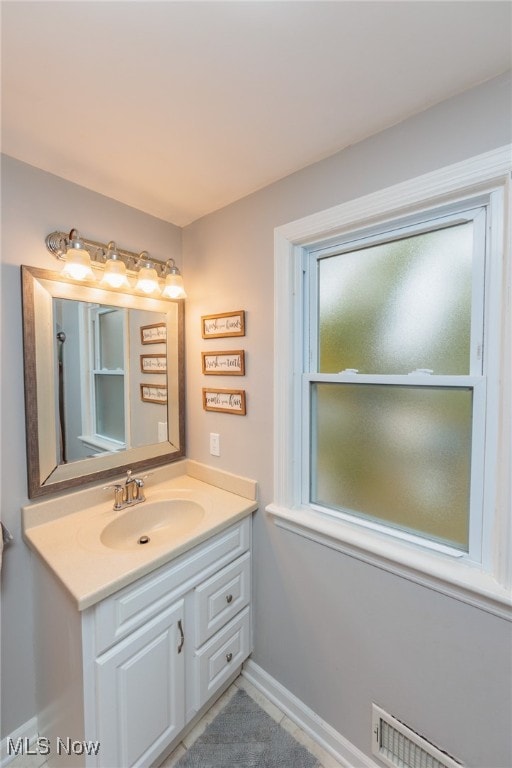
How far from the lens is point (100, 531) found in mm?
1215

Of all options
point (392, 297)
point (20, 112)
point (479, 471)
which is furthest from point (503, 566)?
point (20, 112)

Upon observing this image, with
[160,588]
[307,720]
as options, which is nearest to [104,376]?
[160,588]

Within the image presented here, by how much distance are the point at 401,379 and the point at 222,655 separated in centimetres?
136

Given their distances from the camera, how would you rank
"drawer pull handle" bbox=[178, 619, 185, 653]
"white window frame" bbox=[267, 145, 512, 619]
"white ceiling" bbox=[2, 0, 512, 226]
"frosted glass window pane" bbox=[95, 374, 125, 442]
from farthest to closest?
"frosted glass window pane" bbox=[95, 374, 125, 442] < "drawer pull handle" bbox=[178, 619, 185, 653] < "white window frame" bbox=[267, 145, 512, 619] < "white ceiling" bbox=[2, 0, 512, 226]

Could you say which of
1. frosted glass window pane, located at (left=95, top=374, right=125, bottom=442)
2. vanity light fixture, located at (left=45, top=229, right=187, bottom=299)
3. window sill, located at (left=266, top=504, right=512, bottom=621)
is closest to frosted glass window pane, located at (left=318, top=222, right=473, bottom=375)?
window sill, located at (left=266, top=504, right=512, bottom=621)

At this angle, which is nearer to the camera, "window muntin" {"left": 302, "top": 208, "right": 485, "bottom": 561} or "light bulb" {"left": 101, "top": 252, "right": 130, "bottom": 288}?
"window muntin" {"left": 302, "top": 208, "right": 485, "bottom": 561}

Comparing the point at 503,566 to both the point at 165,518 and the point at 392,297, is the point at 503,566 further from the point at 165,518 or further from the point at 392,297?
the point at 165,518

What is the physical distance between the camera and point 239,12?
69cm

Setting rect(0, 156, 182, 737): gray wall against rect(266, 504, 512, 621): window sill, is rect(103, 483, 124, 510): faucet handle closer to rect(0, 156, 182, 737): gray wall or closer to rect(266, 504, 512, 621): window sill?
rect(0, 156, 182, 737): gray wall

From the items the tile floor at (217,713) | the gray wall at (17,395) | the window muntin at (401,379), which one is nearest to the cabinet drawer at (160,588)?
the window muntin at (401,379)

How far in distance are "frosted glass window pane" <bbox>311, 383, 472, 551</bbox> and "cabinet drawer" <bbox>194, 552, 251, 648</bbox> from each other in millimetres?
477

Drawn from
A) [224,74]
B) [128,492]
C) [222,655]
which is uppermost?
[224,74]

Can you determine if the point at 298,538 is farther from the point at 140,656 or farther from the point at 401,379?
the point at 401,379

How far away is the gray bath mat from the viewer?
3.82ft
